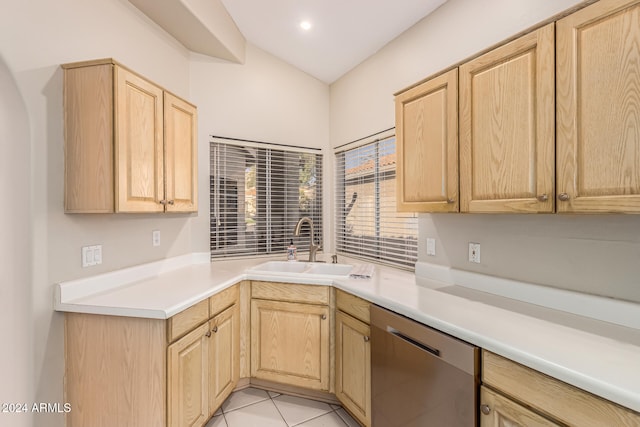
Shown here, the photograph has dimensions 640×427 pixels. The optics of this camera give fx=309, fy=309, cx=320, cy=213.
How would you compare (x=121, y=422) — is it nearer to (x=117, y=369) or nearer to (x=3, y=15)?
(x=117, y=369)

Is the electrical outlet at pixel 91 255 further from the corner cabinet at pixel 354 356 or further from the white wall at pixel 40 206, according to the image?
the corner cabinet at pixel 354 356

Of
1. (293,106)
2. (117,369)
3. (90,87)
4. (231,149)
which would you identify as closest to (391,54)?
(293,106)

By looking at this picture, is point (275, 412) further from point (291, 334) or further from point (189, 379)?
point (189, 379)

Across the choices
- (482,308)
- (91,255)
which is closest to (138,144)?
→ (91,255)

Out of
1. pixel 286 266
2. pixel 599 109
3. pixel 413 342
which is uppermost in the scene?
pixel 599 109

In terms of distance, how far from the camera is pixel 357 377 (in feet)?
6.27

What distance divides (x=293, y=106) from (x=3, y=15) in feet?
7.12

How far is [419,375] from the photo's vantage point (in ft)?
4.65

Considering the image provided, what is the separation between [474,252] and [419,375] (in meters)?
0.81

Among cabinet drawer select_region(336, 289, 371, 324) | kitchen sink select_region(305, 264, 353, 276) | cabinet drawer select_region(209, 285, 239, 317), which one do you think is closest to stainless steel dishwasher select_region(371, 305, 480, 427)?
cabinet drawer select_region(336, 289, 371, 324)

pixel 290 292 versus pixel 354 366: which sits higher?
pixel 290 292

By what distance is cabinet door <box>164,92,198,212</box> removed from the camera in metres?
2.05

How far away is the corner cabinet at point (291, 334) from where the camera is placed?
216cm

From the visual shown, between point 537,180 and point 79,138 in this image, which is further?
point 79,138
